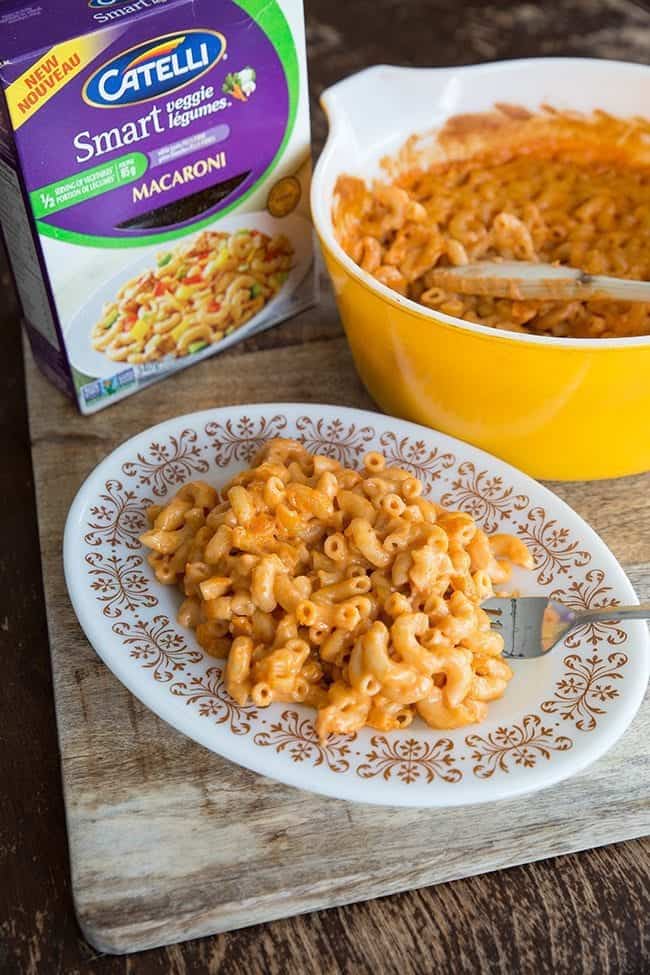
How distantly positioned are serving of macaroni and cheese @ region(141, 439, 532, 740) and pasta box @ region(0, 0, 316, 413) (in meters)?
0.35

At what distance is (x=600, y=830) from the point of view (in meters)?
1.18

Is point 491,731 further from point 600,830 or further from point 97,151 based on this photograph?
point 97,151

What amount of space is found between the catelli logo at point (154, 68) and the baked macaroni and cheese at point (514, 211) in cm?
30

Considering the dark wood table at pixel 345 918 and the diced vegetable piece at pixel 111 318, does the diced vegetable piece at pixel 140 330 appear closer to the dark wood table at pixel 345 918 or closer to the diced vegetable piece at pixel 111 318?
the diced vegetable piece at pixel 111 318

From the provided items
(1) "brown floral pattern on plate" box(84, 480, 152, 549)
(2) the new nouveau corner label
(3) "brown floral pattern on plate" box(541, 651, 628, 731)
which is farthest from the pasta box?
(3) "brown floral pattern on plate" box(541, 651, 628, 731)

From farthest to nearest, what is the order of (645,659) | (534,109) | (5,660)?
(534,109) < (5,660) < (645,659)

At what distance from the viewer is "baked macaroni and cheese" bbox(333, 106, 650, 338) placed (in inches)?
62.0

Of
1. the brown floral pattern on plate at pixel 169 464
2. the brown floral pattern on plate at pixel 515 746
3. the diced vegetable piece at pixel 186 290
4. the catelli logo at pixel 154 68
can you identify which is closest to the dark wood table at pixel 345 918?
the brown floral pattern on plate at pixel 515 746

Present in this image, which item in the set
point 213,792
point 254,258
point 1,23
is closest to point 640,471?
point 254,258

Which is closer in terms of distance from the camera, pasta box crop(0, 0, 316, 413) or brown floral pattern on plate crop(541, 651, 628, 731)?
brown floral pattern on plate crop(541, 651, 628, 731)

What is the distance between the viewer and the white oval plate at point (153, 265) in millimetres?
1537

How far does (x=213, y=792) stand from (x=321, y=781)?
0.50ft

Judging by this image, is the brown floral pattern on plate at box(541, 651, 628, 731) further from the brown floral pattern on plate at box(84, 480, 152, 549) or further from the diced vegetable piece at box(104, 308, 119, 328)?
the diced vegetable piece at box(104, 308, 119, 328)

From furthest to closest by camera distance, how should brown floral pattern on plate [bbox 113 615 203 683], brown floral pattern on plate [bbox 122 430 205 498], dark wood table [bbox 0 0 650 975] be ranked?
brown floral pattern on plate [bbox 122 430 205 498] < brown floral pattern on plate [bbox 113 615 203 683] < dark wood table [bbox 0 0 650 975]
